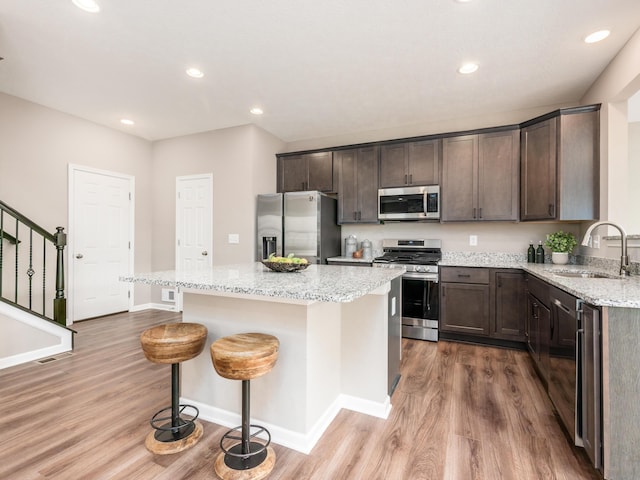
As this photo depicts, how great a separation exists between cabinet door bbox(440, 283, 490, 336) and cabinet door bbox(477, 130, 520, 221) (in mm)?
876


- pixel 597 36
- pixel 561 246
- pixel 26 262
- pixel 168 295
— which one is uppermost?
pixel 597 36

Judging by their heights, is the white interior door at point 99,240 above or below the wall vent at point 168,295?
above

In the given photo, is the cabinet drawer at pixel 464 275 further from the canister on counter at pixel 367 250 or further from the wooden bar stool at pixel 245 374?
the wooden bar stool at pixel 245 374

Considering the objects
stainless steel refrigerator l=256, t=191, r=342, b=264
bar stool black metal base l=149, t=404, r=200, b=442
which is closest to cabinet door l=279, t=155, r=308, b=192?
stainless steel refrigerator l=256, t=191, r=342, b=264

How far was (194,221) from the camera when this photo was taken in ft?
15.5

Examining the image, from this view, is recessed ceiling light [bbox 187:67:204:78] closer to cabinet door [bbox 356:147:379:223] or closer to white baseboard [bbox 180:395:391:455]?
cabinet door [bbox 356:147:379:223]

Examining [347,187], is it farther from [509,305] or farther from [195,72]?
[509,305]

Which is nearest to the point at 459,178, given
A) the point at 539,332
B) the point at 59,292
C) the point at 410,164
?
the point at 410,164

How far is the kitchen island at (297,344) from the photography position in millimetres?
1694

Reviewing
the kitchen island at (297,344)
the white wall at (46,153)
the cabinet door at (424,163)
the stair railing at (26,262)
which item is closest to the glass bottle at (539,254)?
the cabinet door at (424,163)

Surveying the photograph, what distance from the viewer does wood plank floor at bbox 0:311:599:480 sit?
156 centimetres

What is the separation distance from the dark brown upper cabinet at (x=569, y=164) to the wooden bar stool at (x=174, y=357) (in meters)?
3.41

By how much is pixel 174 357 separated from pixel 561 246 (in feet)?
12.2

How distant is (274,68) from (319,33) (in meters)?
0.64
